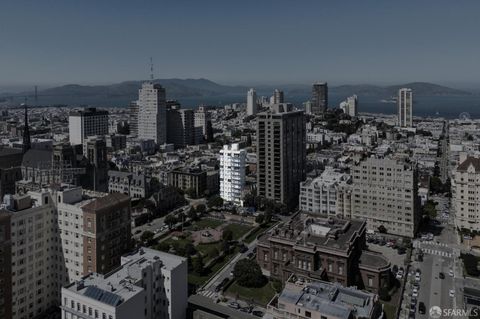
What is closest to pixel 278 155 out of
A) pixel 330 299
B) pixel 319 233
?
pixel 319 233

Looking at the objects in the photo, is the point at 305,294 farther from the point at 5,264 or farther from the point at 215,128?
the point at 215,128

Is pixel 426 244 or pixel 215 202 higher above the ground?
pixel 215 202

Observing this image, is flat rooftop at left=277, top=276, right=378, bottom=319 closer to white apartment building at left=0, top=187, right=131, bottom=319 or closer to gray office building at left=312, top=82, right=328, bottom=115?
white apartment building at left=0, top=187, right=131, bottom=319

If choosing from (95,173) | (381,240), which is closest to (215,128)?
(95,173)

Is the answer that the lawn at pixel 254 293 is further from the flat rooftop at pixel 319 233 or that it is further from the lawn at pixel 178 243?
the lawn at pixel 178 243

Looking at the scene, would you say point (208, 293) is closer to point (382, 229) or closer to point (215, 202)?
point (215, 202)

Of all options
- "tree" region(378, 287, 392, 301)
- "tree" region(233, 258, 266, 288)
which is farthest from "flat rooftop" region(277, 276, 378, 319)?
"tree" region(233, 258, 266, 288)

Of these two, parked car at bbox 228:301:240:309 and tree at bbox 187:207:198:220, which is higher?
tree at bbox 187:207:198:220
